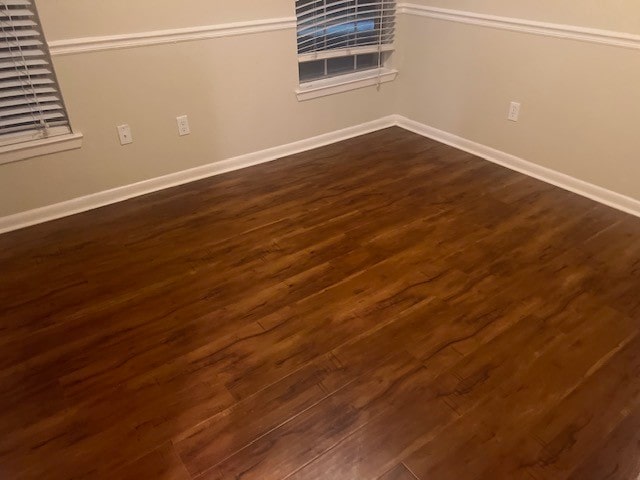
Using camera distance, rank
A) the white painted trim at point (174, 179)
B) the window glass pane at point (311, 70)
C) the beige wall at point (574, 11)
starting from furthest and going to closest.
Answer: the window glass pane at point (311, 70) → the white painted trim at point (174, 179) → the beige wall at point (574, 11)

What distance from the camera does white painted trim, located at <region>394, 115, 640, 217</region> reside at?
2.86 metres

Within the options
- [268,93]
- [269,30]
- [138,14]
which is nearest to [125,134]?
[138,14]

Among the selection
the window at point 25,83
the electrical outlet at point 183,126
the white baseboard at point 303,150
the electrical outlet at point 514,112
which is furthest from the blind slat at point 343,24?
the window at point 25,83

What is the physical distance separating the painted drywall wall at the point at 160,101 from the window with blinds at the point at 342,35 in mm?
203

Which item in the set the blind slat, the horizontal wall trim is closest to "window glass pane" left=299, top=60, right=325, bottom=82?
the blind slat

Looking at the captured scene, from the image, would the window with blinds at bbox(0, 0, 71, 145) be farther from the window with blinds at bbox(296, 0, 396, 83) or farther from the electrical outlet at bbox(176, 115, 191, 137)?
the window with blinds at bbox(296, 0, 396, 83)

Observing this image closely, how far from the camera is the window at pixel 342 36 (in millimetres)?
3461

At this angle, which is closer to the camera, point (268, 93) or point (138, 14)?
point (138, 14)

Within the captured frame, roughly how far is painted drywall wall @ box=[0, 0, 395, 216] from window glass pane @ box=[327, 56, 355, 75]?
41cm

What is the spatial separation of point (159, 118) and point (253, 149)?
0.72m

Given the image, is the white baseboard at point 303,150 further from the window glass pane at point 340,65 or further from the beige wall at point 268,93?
the window glass pane at point 340,65

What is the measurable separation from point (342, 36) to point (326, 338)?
2.56 metres

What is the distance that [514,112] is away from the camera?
10.7ft

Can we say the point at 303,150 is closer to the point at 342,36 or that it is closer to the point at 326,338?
the point at 342,36
